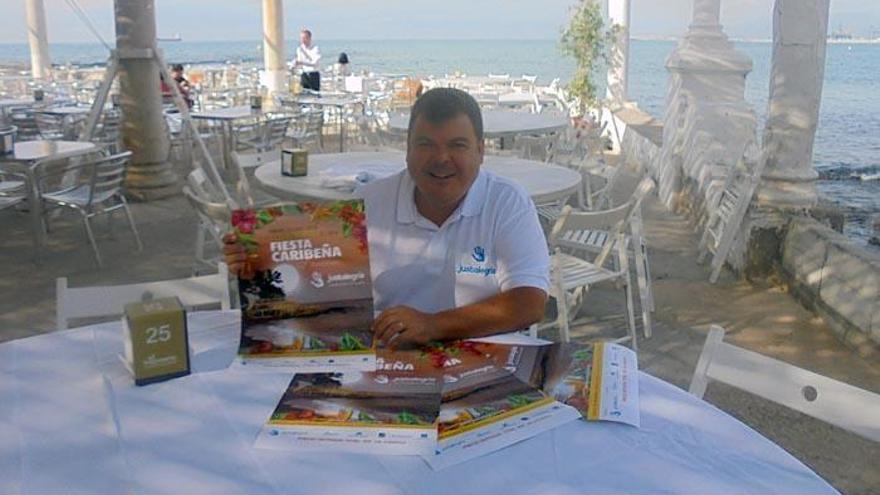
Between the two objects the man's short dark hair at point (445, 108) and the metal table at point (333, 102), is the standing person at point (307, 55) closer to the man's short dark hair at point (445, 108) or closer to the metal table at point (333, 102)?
the metal table at point (333, 102)

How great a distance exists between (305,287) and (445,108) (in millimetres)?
563

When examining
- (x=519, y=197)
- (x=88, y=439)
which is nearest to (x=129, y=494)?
(x=88, y=439)

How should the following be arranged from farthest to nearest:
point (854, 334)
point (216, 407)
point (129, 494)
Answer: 1. point (854, 334)
2. point (216, 407)
3. point (129, 494)

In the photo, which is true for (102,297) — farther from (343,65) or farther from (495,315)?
(343,65)

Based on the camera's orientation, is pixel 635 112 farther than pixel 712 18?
Yes

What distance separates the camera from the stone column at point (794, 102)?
16.3 feet

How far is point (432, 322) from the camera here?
1.74 m

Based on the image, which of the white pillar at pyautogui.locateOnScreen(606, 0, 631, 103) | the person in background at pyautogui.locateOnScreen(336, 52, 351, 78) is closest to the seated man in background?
the white pillar at pyautogui.locateOnScreen(606, 0, 631, 103)

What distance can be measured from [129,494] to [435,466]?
442 millimetres

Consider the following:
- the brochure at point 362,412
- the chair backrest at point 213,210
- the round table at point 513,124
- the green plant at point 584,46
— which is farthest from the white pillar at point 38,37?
the brochure at point 362,412

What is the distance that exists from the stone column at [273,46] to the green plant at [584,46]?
4.80 m

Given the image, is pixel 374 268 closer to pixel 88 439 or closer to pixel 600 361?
pixel 600 361

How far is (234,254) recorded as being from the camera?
5.37 feet

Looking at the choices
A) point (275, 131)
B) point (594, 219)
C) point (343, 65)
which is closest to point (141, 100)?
point (275, 131)
